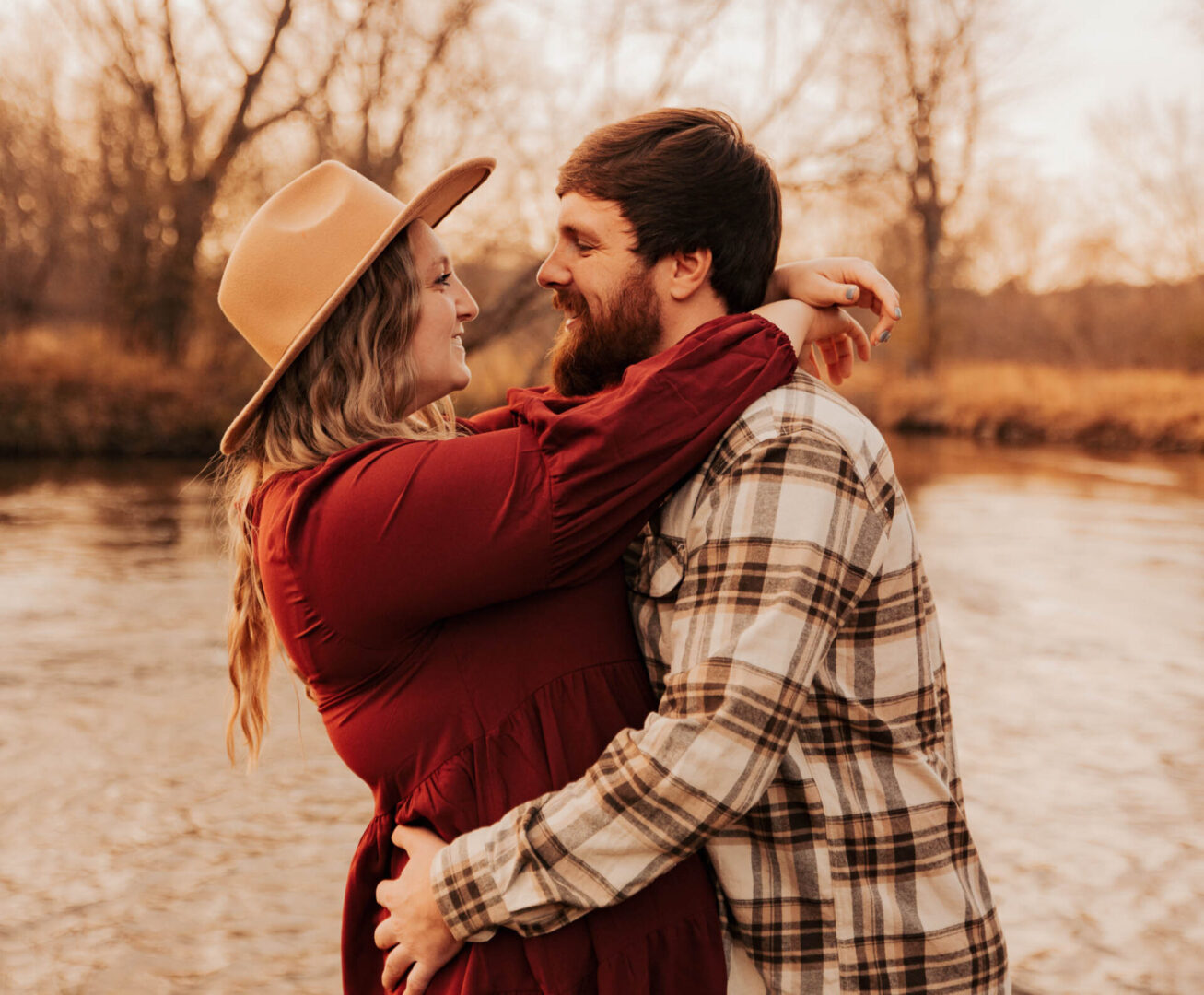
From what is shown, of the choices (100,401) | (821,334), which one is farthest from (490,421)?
(100,401)

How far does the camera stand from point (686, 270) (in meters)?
1.89

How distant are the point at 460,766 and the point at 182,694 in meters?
5.87

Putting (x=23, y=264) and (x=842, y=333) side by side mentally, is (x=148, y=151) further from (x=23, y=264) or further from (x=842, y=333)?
(x=842, y=333)

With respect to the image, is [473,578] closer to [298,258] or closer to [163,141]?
[298,258]

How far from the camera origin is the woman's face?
1.91m

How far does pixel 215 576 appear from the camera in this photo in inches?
401

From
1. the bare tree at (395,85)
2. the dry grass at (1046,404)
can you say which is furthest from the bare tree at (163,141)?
the dry grass at (1046,404)

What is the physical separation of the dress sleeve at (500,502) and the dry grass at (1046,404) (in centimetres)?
2273

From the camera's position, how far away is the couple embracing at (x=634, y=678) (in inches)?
59.1

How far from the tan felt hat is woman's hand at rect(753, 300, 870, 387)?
22.1 inches

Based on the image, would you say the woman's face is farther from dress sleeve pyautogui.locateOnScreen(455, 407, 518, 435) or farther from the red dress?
the red dress

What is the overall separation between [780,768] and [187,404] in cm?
1663

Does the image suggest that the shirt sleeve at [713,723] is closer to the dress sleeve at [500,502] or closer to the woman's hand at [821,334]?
the dress sleeve at [500,502]

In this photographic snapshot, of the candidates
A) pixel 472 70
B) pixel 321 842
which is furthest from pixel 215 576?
pixel 472 70
